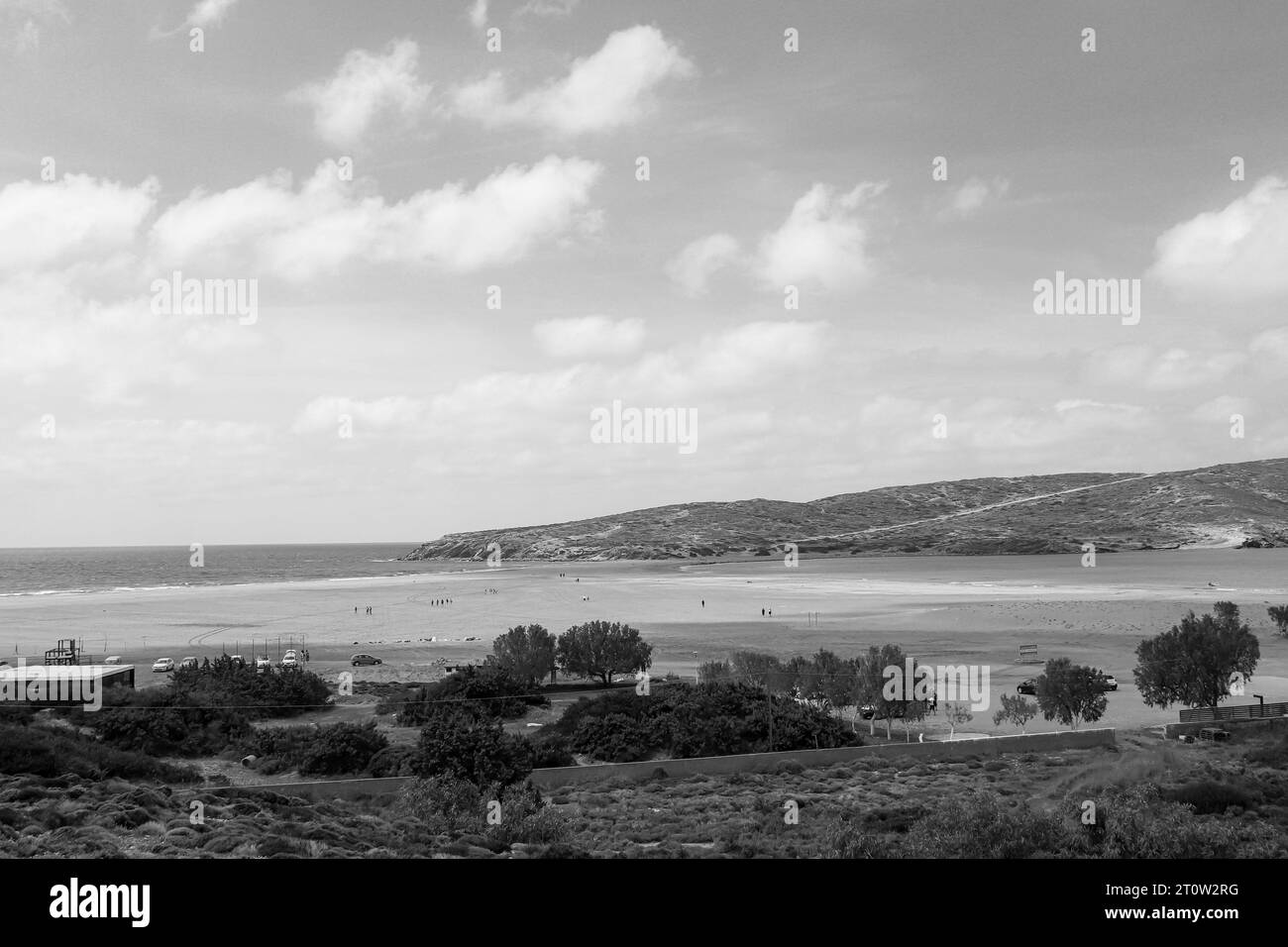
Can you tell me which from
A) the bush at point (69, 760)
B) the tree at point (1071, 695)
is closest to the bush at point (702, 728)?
the tree at point (1071, 695)

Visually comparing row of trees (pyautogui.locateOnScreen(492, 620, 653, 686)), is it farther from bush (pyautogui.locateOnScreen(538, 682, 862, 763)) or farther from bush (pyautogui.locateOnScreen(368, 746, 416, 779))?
bush (pyautogui.locateOnScreen(368, 746, 416, 779))

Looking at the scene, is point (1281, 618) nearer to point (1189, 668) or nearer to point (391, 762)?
point (1189, 668)

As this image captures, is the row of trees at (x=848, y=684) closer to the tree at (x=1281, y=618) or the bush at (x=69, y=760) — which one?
the bush at (x=69, y=760)

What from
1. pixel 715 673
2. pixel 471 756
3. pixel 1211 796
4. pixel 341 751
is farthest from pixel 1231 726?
pixel 341 751

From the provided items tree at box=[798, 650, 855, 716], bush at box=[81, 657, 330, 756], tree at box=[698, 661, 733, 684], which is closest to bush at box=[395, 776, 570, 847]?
bush at box=[81, 657, 330, 756]

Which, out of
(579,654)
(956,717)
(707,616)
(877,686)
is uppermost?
(877,686)
